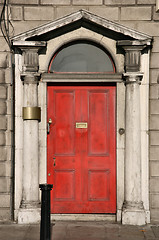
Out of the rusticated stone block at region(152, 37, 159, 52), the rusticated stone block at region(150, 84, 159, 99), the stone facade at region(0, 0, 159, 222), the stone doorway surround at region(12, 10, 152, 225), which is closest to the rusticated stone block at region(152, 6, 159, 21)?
the stone facade at region(0, 0, 159, 222)

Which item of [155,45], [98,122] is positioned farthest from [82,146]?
[155,45]

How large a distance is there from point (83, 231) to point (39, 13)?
4.02 m

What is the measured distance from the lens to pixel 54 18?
→ 6969 mm

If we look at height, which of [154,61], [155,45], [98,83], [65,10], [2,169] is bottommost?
[2,169]

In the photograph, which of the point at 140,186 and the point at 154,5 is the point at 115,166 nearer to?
the point at 140,186

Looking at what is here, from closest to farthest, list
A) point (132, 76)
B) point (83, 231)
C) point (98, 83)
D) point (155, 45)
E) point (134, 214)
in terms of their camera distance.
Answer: point (83, 231)
point (134, 214)
point (132, 76)
point (155, 45)
point (98, 83)

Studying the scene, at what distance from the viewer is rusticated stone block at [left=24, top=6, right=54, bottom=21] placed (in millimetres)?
6973

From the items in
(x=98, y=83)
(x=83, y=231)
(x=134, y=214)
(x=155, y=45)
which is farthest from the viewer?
(x=98, y=83)

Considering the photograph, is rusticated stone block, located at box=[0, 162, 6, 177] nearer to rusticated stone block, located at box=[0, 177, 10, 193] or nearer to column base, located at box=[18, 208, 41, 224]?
rusticated stone block, located at box=[0, 177, 10, 193]

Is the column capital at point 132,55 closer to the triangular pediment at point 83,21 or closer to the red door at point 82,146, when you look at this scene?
the triangular pediment at point 83,21

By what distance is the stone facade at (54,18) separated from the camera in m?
6.95

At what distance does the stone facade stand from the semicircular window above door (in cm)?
62

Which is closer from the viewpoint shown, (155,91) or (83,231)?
(83,231)

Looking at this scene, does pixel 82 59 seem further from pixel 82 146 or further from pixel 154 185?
pixel 154 185
